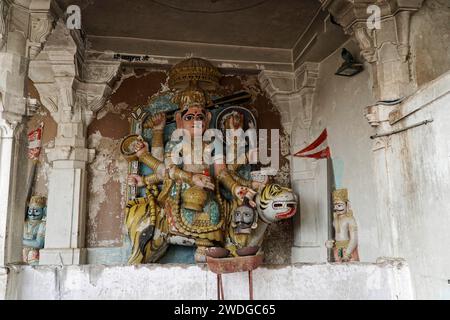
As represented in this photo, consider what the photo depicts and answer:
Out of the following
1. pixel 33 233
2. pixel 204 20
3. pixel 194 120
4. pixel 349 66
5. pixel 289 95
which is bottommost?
pixel 33 233

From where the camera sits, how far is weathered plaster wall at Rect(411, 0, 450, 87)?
3197 mm

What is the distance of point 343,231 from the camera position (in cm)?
432

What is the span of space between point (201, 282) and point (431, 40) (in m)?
2.52

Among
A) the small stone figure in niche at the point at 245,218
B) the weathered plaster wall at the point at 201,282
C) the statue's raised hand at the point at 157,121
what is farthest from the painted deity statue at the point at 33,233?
the small stone figure in niche at the point at 245,218

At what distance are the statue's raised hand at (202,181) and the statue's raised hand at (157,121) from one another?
0.95 metres

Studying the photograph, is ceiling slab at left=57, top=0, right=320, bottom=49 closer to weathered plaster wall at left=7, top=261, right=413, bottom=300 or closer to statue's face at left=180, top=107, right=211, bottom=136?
statue's face at left=180, top=107, right=211, bottom=136

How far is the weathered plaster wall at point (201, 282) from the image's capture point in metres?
2.82

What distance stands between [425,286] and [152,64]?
3.98 meters

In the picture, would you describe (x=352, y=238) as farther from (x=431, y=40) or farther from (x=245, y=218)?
(x=431, y=40)

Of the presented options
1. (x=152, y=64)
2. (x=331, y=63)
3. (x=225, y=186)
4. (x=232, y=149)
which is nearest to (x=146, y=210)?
(x=225, y=186)

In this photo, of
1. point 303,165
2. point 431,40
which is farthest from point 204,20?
point 431,40

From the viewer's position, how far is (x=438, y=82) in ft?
8.56

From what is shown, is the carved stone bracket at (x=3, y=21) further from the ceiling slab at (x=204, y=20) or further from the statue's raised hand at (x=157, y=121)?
the statue's raised hand at (x=157, y=121)

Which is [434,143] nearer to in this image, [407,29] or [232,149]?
[407,29]
